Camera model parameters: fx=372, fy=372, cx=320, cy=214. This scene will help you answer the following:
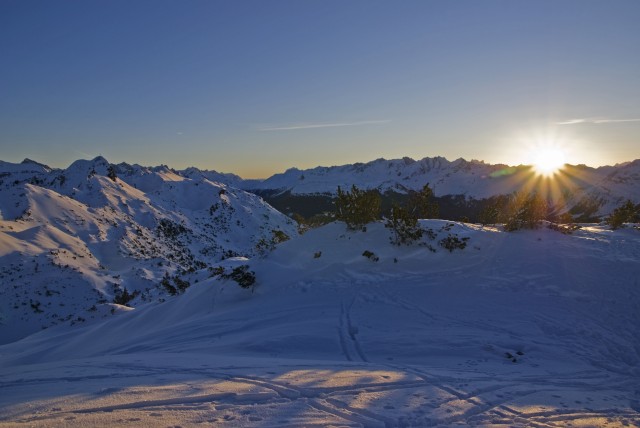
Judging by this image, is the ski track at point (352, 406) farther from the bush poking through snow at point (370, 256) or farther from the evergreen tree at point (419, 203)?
the evergreen tree at point (419, 203)

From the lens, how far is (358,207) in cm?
1762

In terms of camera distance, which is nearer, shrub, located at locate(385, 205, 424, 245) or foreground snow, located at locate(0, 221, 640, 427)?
foreground snow, located at locate(0, 221, 640, 427)

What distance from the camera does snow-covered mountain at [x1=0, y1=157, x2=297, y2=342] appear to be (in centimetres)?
2647

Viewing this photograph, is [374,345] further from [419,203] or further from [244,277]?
[419,203]

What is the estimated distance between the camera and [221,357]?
27.9 feet

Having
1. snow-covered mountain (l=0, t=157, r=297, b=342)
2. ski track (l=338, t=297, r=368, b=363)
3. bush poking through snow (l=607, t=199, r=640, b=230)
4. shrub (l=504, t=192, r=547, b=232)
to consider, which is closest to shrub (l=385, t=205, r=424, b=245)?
shrub (l=504, t=192, r=547, b=232)

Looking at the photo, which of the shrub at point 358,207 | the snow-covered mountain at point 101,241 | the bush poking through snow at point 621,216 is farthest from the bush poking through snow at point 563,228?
the snow-covered mountain at point 101,241

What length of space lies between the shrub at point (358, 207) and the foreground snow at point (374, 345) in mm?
611

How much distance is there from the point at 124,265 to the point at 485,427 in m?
38.0

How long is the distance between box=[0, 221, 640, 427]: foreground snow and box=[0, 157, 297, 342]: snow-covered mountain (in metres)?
6.18

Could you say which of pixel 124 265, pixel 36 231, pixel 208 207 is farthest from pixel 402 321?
pixel 208 207

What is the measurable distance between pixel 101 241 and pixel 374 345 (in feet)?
129

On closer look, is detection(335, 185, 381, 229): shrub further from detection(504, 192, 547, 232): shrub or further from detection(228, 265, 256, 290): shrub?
detection(504, 192, 547, 232): shrub

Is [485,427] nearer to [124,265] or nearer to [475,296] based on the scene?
[475,296]
